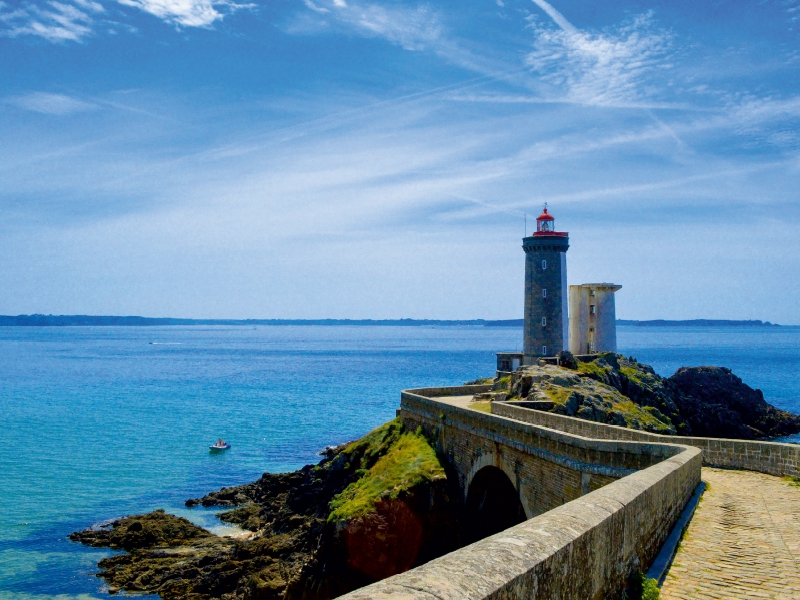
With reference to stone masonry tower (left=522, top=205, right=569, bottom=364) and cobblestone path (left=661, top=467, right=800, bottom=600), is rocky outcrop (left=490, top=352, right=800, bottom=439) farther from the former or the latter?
cobblestone path (left=661, top=467, right=800, bottom=600)

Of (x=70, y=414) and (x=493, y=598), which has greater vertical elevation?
(x=493, y=598)

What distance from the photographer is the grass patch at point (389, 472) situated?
24125 millimetres

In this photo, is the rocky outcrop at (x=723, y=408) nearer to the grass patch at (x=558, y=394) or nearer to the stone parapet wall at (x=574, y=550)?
the grass patch at (x=558, y=394)

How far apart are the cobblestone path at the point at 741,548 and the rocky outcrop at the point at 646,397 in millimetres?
16496

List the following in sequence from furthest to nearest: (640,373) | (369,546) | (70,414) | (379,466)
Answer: (70,414) < (640,373) < (379,466) < (369,546)

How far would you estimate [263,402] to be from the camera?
78812 millimetres

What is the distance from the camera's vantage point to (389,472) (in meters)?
26.1

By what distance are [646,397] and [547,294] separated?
878 centimetres

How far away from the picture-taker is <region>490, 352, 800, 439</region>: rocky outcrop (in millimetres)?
30266

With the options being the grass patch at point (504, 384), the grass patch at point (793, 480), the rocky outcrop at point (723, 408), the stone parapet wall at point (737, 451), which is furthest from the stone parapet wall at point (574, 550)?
the rocky outcrop at point (723, 408)

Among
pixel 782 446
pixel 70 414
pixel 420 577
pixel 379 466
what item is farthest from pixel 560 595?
pixel 70 414

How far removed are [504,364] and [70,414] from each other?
4485 cm

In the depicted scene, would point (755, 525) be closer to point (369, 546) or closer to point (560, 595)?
point (560, 595)

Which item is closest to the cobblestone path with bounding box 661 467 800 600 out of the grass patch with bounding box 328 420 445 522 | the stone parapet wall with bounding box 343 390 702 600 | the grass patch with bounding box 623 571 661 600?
the grass patch with bounding box 623 571 661 600
